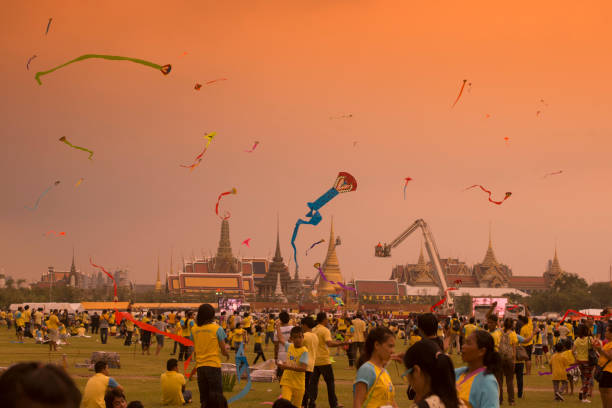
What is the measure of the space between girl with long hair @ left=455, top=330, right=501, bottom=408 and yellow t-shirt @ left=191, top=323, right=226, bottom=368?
4.41 m

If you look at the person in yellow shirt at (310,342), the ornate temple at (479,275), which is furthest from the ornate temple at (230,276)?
the person in yellow shirt at (310,342)

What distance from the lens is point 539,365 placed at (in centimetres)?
2309

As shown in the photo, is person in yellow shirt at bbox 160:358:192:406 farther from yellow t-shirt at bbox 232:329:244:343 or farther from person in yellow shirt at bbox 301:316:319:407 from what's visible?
yellow t-shirt at bbox 232:329:244:343

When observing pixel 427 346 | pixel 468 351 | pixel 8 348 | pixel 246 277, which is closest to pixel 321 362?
pixel 468 351

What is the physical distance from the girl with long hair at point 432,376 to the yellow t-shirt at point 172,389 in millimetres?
8607

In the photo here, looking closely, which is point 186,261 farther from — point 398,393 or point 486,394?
point 486,394

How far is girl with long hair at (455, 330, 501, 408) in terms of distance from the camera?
4.52 metres

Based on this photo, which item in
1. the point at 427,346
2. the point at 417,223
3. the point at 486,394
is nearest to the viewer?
the point at 427,346

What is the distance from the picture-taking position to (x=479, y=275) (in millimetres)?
145375

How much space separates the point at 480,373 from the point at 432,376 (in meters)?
0.90

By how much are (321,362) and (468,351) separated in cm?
602

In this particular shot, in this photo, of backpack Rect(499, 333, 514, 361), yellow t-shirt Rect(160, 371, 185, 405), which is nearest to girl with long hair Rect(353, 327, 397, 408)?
backpack Rect(499, 333, 514, 361)

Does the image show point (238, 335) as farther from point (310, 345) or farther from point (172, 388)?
point (310, 345)

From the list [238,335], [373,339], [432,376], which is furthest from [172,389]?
[238,335]
